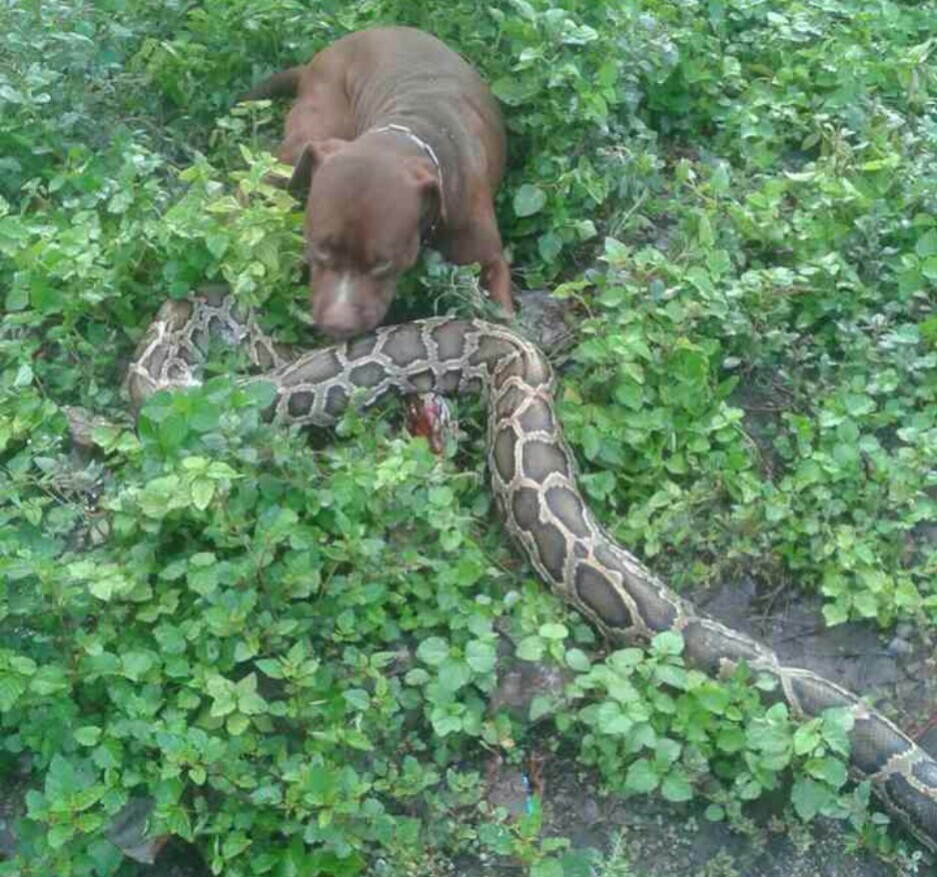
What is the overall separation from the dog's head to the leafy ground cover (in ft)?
0.61

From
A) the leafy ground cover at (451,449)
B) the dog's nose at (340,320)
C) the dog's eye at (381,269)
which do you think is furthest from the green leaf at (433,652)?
the dog's eye at (381,269)

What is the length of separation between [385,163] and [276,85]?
4.64 feet

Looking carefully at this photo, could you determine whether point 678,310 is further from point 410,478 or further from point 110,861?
point 110,861

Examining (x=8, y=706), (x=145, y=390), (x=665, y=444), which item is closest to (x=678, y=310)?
(x=665, y=444)

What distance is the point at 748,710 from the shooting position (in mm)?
4277

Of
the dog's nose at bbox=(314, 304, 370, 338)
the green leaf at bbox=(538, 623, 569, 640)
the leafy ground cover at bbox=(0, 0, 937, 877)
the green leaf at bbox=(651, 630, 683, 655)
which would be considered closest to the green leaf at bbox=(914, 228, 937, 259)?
the leafy ground cover at bbox=(0, 0, 937, 877)

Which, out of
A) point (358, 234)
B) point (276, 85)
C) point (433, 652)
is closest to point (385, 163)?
point (358, 234)

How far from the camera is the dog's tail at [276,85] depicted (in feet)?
21.5

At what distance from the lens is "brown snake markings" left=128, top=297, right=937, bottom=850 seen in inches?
174

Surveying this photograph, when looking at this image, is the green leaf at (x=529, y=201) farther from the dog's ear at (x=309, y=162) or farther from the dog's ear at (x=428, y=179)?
the dog's ear at (x=309, y=162)

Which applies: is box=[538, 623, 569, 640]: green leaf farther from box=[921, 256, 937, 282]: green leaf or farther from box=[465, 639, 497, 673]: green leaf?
box=[921, 256, 937, 282]: green leaf

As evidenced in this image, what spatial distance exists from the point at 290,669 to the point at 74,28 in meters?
3.15

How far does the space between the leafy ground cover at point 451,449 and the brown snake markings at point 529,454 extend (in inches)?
4.0

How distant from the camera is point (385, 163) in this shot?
5.36 m
